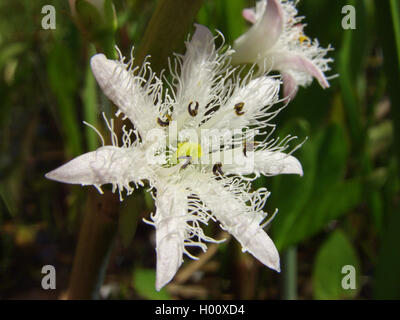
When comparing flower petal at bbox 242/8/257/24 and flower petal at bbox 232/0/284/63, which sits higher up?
flower petal at bbox 242/8/257/24

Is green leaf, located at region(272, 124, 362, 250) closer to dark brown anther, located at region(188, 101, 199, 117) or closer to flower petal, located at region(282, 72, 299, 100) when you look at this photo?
flower petal, located at region(282, 72, 299, 100)

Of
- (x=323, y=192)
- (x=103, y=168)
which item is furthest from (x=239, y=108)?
(x=323, y=192)

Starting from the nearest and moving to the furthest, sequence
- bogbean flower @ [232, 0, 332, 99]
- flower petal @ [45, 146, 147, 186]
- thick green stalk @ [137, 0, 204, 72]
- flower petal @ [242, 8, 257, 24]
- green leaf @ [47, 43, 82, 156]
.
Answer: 1. flower petal @ [45, 146, 147, 186]
2. thick green stalk @ [137, 0, 204, 72]
3. bogbean flower @ [232, 0, 332, 99]
4. flower petal @ [242, 8, 257, 24]
5. green leaf @ [47, 43, 82, 156]

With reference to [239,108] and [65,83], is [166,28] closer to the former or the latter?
[239,108]

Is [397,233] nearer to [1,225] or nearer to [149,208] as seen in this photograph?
[149,208]

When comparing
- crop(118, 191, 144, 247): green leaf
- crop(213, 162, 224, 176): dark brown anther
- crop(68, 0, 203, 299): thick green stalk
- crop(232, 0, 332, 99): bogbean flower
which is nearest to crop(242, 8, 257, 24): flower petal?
crop(232, 0, 332, 99): bogbean flower
